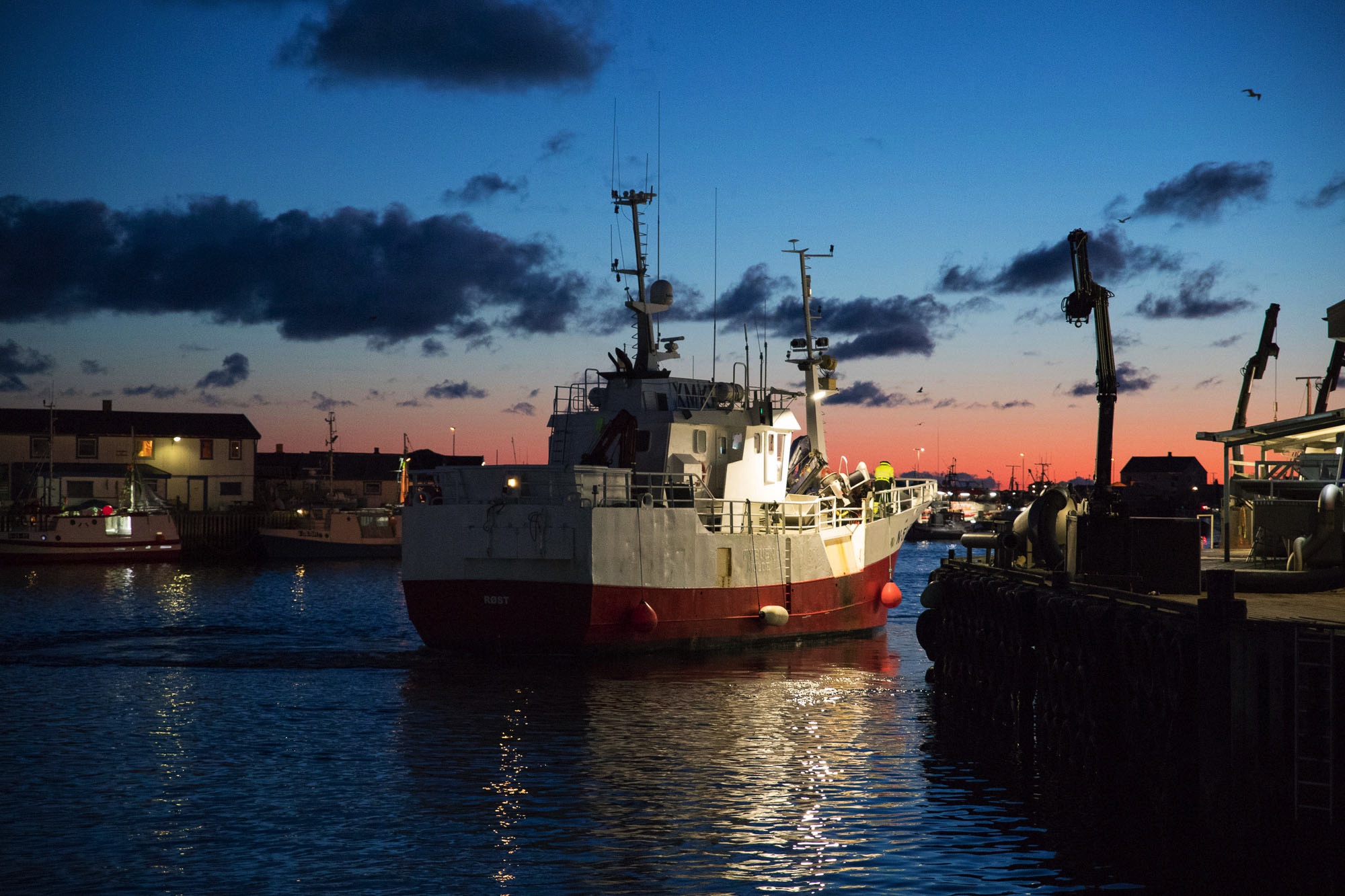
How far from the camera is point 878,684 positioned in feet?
95.8

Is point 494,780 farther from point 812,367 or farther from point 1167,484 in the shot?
point 1167,484

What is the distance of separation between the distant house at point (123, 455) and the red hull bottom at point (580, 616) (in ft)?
242

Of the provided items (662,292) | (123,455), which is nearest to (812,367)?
(662,292)

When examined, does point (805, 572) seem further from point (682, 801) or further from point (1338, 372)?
point (1338, 372)

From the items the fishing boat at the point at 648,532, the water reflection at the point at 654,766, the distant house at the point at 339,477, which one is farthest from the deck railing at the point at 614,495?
the distant house at the point at 339,477

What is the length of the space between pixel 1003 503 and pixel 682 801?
16818cm

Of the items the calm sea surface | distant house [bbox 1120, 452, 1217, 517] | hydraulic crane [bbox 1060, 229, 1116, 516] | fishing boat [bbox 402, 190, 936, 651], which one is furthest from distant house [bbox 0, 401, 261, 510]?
distant house [bbox 1120, 452, 1217, 517]

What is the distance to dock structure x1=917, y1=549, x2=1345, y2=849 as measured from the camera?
13.3 meters

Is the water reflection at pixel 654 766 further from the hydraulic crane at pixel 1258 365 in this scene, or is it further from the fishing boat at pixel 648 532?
the hydraulic crane at pixel 1258 365

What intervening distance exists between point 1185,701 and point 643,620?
607 inches

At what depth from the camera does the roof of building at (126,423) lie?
10012cm

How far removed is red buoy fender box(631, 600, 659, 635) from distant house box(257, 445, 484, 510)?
89.0m

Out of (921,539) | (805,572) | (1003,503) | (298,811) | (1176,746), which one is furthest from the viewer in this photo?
(1003,503)

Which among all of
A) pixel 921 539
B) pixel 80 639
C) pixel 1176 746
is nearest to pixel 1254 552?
pixel 1176 746
